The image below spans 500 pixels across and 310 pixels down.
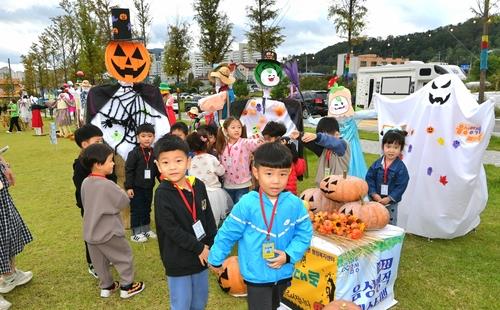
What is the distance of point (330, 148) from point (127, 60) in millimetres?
2803

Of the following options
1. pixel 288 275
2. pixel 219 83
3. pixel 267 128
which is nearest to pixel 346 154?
pixel 267 128

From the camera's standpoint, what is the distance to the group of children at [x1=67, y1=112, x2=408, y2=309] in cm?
225

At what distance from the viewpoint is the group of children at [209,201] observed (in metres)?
2.25

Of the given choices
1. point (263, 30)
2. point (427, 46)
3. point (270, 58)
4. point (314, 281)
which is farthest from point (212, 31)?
point (427, 46)

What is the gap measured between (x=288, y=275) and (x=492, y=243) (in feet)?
11.8

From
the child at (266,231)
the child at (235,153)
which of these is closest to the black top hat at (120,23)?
Answer: the child at (235,153)

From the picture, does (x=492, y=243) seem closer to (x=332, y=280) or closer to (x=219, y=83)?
(x=332, y=280)

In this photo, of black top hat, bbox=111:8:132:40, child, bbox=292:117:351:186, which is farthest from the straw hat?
child, bbox=292:117:351:186

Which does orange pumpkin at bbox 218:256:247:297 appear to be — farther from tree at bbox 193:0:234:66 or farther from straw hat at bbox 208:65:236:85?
tree at bbox 193:0:234:66

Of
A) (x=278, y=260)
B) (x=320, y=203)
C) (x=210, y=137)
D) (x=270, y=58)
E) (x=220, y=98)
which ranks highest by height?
(x=270, y=58)

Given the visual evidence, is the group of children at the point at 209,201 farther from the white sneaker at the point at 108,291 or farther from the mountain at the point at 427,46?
the mountain at the point at 427,46

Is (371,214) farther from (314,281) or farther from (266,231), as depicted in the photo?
(266,231)

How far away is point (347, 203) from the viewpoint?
3615mm

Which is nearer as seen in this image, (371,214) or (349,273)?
(349,273)
